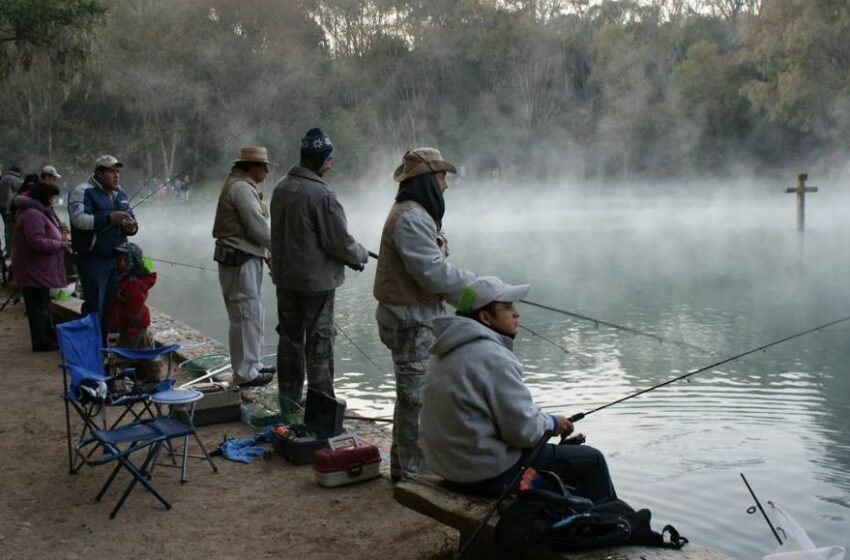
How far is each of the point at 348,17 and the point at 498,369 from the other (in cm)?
3928

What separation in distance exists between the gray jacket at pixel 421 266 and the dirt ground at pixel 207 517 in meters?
0.78

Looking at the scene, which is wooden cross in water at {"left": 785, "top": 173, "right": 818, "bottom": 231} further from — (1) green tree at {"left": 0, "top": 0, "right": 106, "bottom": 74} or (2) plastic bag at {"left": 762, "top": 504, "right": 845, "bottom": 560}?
(2) plastic bag at {"left": 762, "top": 504, "right": 845, "bottom": 560}

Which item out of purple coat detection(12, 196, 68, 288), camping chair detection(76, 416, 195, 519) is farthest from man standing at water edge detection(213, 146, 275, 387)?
purple coat detection(12, 196, 68, 288)

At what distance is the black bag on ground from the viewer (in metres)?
2.67

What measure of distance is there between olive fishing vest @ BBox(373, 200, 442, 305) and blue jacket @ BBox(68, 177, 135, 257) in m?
2.81

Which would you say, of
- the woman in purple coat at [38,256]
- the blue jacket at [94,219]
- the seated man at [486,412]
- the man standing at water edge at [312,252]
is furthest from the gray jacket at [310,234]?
the woman in purple coat at [38,256]

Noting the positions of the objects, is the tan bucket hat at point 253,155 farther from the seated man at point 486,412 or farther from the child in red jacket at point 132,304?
the seated man at point 486,412

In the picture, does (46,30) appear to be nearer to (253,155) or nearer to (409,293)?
(253,155)

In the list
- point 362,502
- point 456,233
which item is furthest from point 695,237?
point 362,502

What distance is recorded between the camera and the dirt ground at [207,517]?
3.47 m

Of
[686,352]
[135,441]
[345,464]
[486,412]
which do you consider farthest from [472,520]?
[686,352]

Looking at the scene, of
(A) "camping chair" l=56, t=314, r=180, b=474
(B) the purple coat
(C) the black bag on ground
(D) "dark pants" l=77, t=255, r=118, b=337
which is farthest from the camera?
(B) the purple coat

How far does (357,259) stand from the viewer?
4.68 metres

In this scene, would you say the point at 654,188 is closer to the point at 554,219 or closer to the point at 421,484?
the point at 554,219
